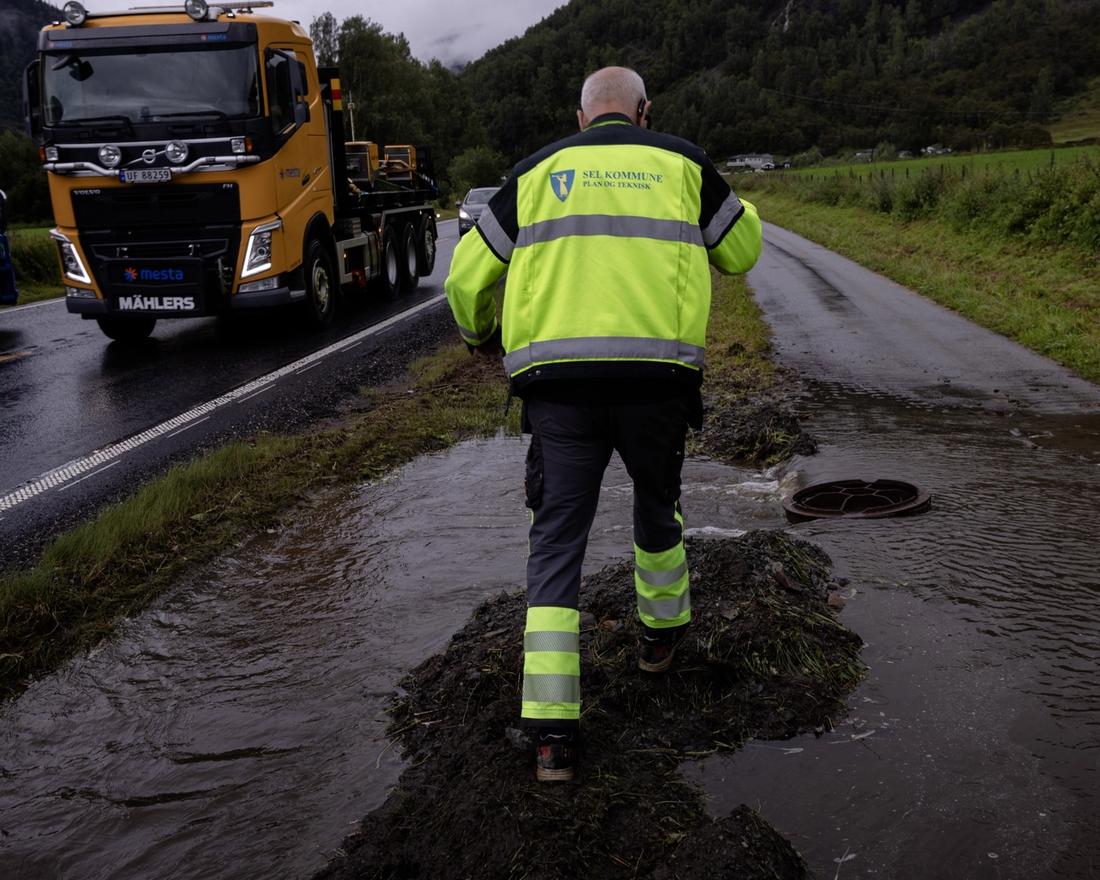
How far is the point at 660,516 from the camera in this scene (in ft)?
10.9

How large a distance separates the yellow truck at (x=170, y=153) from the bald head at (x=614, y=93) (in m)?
8.53

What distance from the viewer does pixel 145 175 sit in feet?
35.2

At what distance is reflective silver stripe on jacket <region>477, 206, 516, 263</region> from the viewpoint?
10.1 feet

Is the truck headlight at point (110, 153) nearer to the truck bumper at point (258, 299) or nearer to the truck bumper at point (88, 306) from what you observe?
the truck bumper at point (88, 306)

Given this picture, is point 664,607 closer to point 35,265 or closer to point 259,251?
point 259,251

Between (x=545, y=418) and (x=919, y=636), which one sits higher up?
(x=545, y=418)

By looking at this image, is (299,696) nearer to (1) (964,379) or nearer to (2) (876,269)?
(1) (964,379)

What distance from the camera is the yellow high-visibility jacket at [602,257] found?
2973 mm

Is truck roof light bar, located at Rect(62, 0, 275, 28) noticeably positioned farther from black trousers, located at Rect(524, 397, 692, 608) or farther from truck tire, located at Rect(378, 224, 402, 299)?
black trousers, located at Rect(524, 397, 692, 608)

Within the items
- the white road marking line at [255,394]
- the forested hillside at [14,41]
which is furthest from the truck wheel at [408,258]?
the forested hillside at [14,41]

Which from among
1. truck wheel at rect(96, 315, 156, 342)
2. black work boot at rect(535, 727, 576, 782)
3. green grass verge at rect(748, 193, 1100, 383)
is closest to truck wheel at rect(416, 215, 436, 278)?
truck wheel at rect(96, 315, 156, 342)

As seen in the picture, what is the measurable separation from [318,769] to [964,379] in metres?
7.38

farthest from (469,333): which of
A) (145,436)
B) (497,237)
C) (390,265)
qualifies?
(390,265)

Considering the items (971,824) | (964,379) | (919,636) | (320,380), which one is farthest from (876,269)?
(971,824)
